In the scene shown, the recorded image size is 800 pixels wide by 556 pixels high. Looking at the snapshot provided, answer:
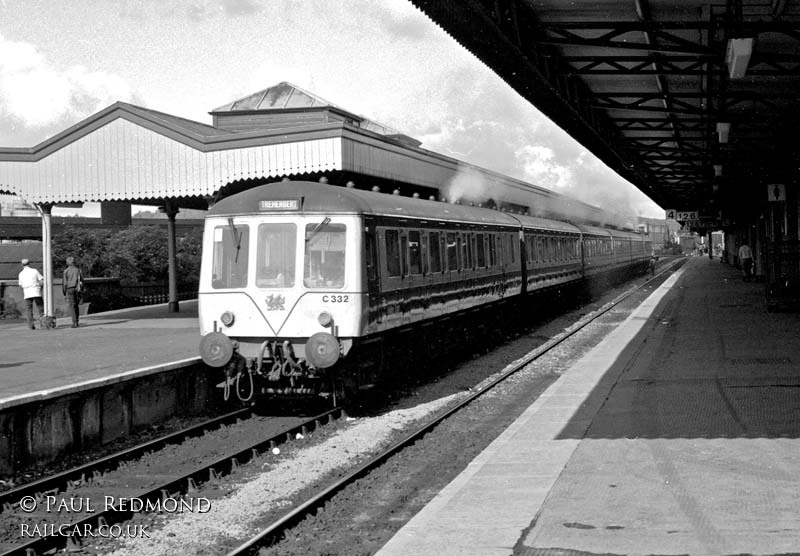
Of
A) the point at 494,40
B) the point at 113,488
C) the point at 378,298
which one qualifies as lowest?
the point at 113,488

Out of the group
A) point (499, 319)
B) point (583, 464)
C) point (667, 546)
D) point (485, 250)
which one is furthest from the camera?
point (499, 319)

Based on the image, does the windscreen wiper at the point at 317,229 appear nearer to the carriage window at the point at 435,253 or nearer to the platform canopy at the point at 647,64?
the platform canopy at the point at 647,64

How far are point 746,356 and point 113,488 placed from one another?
10.3 metres

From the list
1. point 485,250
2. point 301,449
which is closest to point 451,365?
point 485,250

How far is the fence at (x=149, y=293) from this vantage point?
32.8 meters

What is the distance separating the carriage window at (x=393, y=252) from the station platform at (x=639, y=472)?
2.63 meters

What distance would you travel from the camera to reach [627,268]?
173 feet

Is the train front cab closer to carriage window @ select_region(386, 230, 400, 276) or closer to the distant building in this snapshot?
carriage window @ select_region(386, 230, 400, 276)

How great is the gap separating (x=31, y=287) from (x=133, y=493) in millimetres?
12271

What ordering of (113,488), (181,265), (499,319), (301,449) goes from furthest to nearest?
(181,265) < (499,319) < (301,449) < (113,488)

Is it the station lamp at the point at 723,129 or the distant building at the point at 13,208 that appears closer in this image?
the station lamp at the point at 723,129

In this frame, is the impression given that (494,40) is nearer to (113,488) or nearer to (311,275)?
(311,275)

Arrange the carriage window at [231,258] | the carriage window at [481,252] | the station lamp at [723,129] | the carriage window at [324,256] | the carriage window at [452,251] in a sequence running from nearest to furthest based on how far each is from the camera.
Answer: the carriage window at [324,256]
the carriage window at [231,258]
the carriage window at [452,251]
the carriage window at [481,252]
the station lamp at [723,129]

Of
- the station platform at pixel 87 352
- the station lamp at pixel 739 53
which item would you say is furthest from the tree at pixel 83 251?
the station lamp at pixel 739 53
